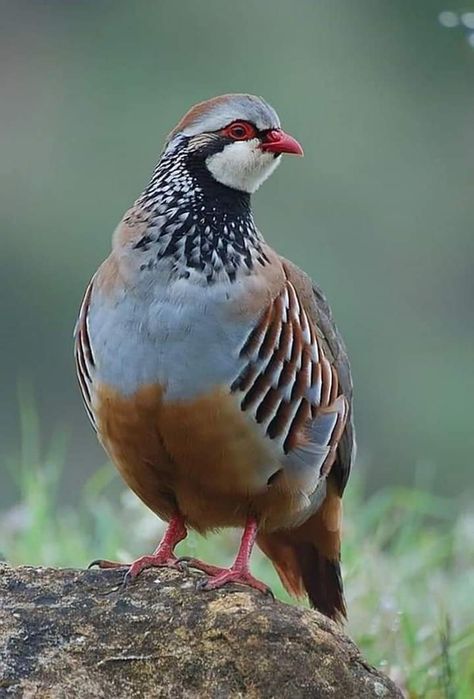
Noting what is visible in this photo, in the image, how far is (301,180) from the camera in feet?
50.3

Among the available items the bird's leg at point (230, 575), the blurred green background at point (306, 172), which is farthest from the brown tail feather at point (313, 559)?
the blurred green background at point (306, 172)

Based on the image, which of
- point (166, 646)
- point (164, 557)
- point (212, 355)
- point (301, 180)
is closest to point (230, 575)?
point (164, 557)

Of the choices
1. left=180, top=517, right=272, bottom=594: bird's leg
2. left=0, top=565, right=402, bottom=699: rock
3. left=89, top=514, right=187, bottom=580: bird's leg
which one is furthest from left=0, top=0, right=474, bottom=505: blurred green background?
left=0, top=565, right=402, bottom=699: rock

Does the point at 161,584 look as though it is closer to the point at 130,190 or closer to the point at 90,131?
the point at 130,190

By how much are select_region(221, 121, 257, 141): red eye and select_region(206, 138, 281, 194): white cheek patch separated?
1 cm

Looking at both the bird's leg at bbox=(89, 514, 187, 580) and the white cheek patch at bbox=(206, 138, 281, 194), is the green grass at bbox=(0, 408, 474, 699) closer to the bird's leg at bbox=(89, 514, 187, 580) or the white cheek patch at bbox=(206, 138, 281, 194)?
the bird's leg at bbox=(89, 514, 187, 580)

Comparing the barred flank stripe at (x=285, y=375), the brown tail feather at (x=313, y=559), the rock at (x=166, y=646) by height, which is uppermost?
the barred flank stripe at (x=285, y=375)

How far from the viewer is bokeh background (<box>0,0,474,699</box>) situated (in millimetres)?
12672

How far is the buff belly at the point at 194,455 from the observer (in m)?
4.34

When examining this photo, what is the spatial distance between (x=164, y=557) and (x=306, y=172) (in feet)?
38.0

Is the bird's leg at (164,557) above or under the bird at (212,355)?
under

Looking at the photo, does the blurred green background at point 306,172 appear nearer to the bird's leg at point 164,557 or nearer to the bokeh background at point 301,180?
the bokeh background at point 301,180

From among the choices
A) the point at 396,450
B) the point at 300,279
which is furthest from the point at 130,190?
the point at 300,279

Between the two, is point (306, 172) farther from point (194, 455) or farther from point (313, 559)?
point (194, 455)
